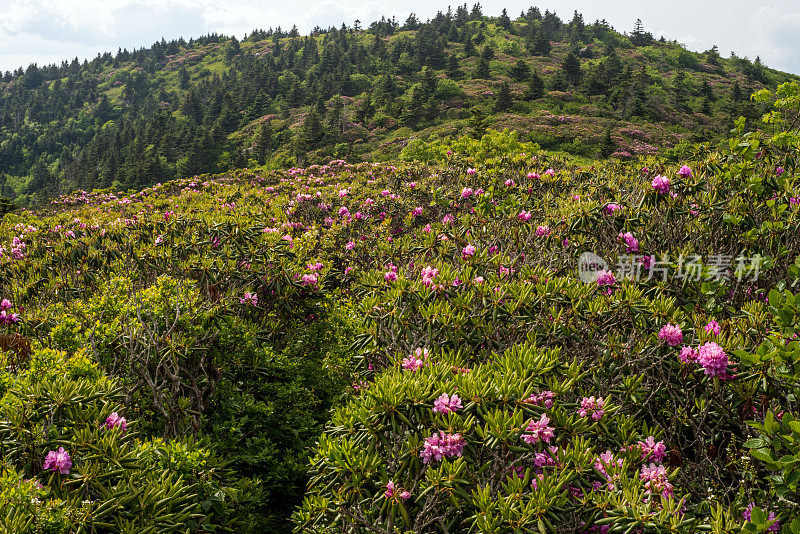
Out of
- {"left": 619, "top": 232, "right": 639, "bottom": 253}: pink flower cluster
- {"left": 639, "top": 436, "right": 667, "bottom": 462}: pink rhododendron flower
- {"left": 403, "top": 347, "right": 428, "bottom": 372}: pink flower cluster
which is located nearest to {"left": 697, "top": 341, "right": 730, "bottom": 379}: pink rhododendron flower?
{"left": 639, "top": 436, "right": 667, "bottom": 462}: pink rhododendron flower

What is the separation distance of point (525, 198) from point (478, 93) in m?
50.9

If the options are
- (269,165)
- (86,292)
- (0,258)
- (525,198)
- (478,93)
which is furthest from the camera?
(478,93)

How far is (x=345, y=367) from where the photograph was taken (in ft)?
14.2

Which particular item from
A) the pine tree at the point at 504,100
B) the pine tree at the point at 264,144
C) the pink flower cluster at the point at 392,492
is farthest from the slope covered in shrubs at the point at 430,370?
the pine tree at the point at 264,144

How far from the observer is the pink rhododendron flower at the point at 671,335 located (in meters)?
2.58

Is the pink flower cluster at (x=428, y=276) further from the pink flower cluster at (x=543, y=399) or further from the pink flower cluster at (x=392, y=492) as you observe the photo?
the pink flower cluster at (x=392, y=492)

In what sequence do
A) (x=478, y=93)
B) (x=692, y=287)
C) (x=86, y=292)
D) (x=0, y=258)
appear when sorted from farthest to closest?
(x=478, y=93), (x=0, y=258), (x=86, y=292), (x=692, y=287)

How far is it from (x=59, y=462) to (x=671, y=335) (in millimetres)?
3311

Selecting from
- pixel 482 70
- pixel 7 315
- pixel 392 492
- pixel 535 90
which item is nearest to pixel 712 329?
pixel 392 492

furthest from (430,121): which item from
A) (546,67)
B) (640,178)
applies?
(640,178)

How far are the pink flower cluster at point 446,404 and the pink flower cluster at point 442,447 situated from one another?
0.11m

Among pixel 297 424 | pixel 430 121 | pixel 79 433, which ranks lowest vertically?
pixel 297 424

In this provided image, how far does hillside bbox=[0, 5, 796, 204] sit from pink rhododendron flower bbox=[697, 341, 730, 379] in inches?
1341

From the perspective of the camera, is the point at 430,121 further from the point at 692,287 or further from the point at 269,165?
the point at 692,287
